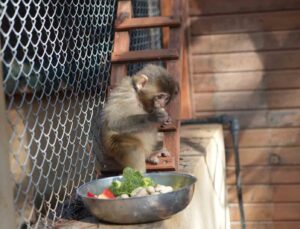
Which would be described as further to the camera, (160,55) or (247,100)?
(247,100)

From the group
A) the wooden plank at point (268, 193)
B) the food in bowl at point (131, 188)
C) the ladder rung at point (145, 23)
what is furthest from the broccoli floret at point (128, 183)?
the wooden plank at point (268, 193)

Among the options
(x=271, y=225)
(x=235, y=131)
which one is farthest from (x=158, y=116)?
(x=271, y=225)

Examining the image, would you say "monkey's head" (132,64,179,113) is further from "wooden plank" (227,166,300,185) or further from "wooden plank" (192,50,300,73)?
"wooden plank" (227,166,300,185)

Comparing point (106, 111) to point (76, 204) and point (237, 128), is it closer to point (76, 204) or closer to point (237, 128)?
point (76, 204)

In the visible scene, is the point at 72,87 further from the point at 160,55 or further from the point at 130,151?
the point at 160,55

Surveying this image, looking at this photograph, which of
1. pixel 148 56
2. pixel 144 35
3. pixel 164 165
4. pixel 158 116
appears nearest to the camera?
pixel 158 116

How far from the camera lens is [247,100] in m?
5.64

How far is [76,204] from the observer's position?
3301 mm

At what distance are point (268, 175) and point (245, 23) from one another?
156cm

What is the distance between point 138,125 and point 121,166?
0.42 metres

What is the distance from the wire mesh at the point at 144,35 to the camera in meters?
4.93

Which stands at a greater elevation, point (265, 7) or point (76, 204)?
point (265, 7)

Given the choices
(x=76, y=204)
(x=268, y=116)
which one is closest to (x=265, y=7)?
(x=268, y=116)

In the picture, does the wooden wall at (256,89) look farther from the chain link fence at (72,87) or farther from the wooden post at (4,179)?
the wooden post at (4,179)
